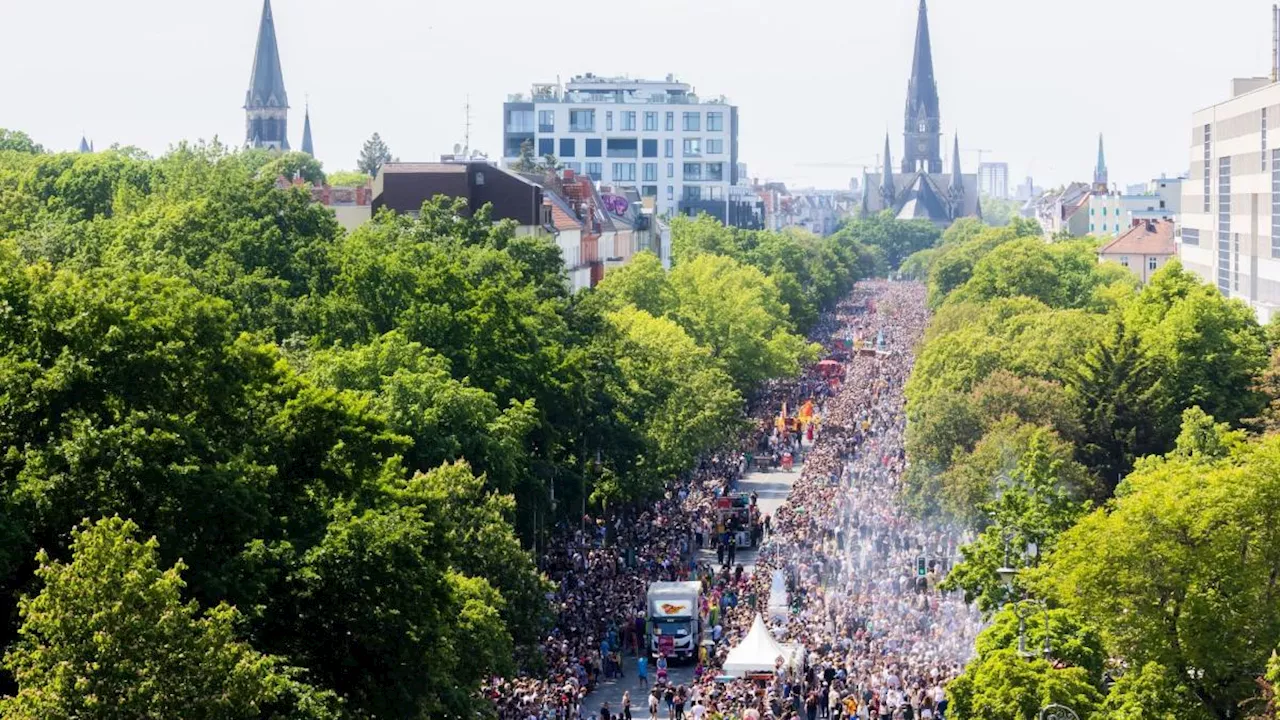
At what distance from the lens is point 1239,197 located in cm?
10275

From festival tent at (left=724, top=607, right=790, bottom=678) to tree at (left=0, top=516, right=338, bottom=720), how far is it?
23.2 meters

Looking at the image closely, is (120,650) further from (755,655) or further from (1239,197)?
(1239,197)

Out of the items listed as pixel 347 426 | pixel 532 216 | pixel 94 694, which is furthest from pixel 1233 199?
pixel 94 694

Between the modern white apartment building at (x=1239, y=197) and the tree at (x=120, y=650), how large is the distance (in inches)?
2644

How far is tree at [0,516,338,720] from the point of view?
26.0 m

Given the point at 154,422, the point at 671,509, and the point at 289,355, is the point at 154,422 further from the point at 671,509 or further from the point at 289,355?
the point at 671,509

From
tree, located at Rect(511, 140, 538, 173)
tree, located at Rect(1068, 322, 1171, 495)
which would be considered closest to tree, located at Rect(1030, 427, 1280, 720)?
tree, located at Rect(1068, 322, 1171, 495)

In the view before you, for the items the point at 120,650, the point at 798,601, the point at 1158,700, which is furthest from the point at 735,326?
the point at 120,650

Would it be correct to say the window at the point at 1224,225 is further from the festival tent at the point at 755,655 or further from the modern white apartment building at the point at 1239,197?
the festival tent at the point at 755,655

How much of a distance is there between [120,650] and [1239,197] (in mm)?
83930

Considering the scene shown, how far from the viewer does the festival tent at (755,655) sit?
1945 inches

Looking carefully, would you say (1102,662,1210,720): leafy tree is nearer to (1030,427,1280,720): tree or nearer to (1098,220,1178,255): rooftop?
(1030,427,1280,720): tree

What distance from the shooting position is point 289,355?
174 ft

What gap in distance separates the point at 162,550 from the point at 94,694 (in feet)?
18.7
